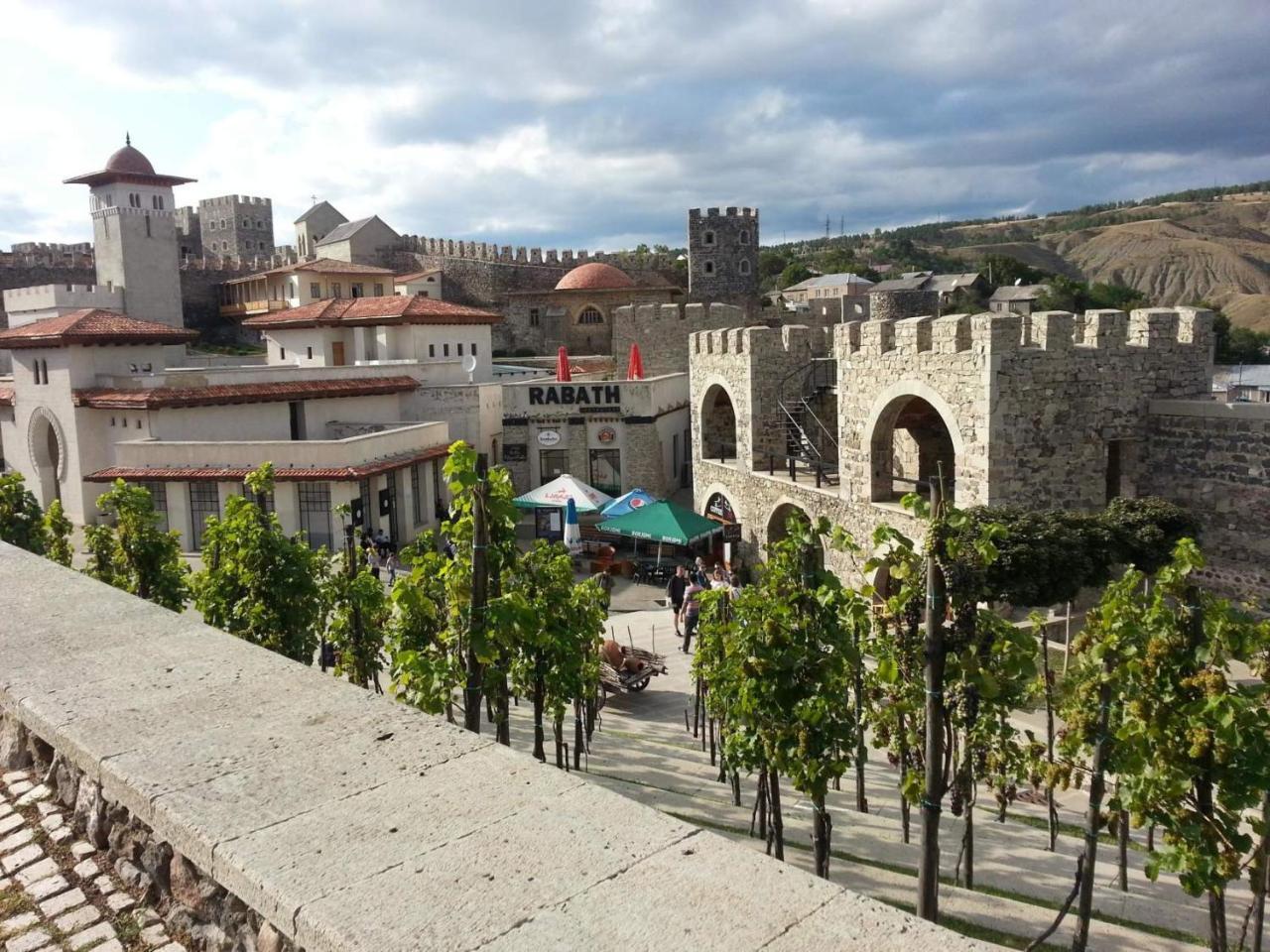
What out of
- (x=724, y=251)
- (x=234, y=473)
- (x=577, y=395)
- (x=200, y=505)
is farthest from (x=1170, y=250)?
(x=200, y=505)

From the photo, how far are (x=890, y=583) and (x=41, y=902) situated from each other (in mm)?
14302

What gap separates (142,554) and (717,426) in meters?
17.4

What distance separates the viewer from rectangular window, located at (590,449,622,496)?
27562 mm

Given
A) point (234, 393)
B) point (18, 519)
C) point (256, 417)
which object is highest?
point (234, 393)

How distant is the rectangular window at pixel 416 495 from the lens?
2425cm

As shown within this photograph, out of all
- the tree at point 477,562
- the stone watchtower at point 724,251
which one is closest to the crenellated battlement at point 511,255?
the stone watchtower at point 724,251

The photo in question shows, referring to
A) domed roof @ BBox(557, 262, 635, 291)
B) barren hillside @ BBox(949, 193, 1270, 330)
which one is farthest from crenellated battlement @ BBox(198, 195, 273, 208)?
barren hillside @ BBox(949, 193, 1270, 330)

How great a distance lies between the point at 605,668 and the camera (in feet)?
44.2

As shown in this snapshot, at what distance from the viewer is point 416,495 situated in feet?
80.5

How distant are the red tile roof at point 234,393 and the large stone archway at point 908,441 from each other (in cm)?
1430

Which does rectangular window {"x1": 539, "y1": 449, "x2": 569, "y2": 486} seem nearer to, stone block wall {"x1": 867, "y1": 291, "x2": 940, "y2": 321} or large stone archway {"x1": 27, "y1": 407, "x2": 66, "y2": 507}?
large stone archway {"x1": 27, "y1": 407, "x2": 66, "y2": 507}

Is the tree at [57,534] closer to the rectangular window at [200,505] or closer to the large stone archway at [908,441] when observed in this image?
the rectangular window at [200,505]

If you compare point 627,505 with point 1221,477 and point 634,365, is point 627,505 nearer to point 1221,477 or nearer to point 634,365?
point 634,365

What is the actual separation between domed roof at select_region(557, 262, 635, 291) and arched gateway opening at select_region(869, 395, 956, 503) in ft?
80.9
